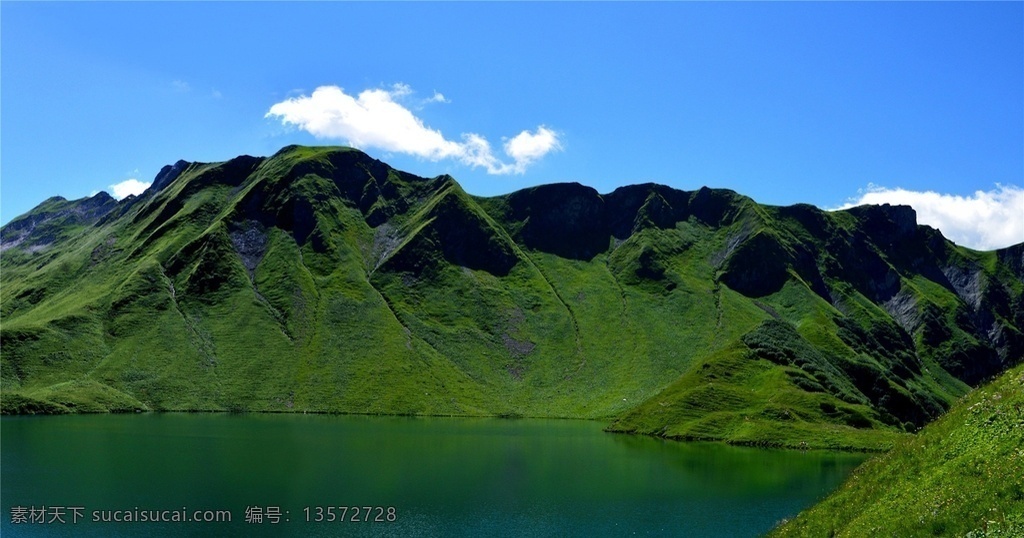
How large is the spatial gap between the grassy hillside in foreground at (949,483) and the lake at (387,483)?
27.5 meters

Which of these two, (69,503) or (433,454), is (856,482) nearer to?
(69,503)

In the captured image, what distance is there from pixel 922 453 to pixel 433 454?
88.0 metres

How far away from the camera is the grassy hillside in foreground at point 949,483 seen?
28906 millimetres

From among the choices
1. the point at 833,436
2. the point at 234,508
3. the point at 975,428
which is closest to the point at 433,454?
the point at 234,508

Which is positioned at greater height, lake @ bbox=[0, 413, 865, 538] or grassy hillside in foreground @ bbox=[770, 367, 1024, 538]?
grassy hillside in foreground @ bbox=[770, 367, 1024, 538]

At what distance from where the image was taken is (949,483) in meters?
32.2

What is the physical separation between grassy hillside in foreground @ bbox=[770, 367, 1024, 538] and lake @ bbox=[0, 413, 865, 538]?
2748 cm

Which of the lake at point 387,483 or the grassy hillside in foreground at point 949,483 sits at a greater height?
the grassy hillside in foreground at point 949,483

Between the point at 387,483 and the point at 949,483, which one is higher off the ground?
the point at 949,483

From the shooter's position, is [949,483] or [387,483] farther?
[387,483]

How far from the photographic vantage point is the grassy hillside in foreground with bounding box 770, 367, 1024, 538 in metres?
28.9

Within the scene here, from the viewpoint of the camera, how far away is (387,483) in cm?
8481

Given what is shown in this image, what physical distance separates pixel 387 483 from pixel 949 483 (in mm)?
65128

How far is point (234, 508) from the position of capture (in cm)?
6894
